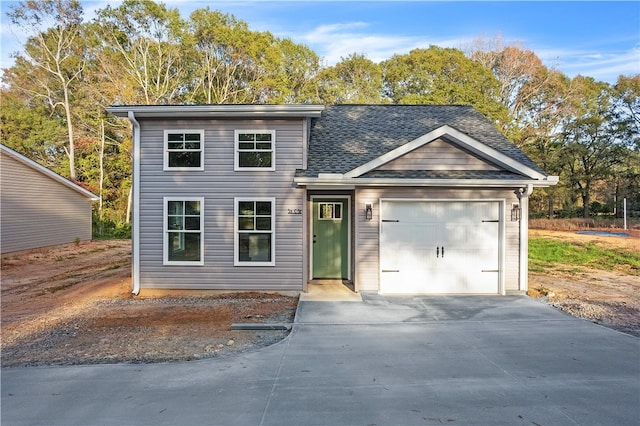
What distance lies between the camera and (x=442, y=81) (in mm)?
30250

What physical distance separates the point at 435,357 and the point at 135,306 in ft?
20.2

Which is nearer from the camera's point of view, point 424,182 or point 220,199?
point 424,182

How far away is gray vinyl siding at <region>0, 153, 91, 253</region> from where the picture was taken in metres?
16.7

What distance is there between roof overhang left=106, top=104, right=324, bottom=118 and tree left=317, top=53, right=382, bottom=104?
78.5ft

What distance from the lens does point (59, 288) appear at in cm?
1066

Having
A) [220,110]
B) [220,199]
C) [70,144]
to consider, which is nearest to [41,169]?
[70,144]

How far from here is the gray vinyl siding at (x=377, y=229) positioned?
30.1 feet

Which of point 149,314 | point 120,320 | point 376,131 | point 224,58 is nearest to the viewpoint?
point 120,320

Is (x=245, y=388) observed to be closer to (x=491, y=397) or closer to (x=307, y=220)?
(x=491, y=397)

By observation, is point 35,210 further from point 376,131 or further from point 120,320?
point 376,131

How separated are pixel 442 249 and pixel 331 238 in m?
2.86

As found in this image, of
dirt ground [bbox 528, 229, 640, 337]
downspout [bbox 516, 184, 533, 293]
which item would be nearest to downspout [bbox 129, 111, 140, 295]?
downspout [bbox 516, 184, 533, 293]

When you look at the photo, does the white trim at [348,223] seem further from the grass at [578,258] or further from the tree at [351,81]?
the tree at [351,81]

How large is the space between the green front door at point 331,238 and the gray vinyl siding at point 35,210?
13.8 m
